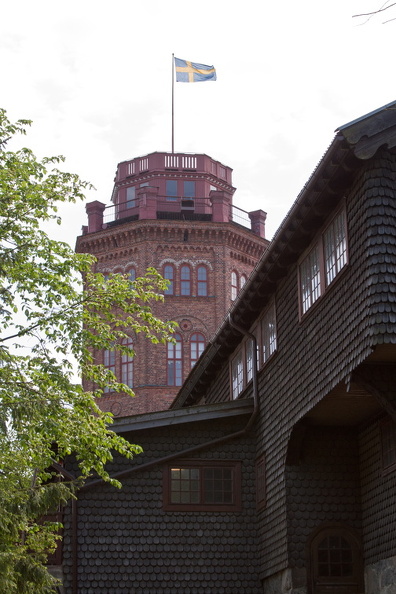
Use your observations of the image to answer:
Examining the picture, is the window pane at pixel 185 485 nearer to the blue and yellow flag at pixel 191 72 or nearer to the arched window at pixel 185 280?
the arched window at pixel 185 280

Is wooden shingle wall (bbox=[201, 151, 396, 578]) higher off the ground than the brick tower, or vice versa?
the brick tower

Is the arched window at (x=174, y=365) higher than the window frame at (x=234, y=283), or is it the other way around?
the window frame at (x=234, y=283)

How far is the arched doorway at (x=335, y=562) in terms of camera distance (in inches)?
759

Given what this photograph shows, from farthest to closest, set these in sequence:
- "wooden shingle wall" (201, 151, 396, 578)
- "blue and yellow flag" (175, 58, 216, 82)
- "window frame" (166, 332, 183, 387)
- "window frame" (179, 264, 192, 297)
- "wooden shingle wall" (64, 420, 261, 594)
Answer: "blue and yellow flag" (175, 58, 216, 82) < "window frame" (179, 264, 192, 297) < "window frame" (166, 332, 183, 387) < "wooden shingle wall" (64, 420, 261, 594) < "wooden shingle wall" (201, 151, 396, 578)

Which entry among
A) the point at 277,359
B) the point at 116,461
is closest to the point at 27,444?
the point at 116,461

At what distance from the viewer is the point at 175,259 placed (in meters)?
58.1

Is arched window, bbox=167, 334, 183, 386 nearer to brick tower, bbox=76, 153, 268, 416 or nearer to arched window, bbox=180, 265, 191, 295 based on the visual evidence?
brick tower, bbox=76, 153, 268, 416

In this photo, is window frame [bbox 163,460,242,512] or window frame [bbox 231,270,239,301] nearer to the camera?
window frame [bbox 163,460,242,512]

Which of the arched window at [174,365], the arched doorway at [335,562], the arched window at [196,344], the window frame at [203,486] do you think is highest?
the arched window at [196,344]

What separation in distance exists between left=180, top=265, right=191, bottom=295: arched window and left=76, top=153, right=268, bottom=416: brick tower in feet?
0.20

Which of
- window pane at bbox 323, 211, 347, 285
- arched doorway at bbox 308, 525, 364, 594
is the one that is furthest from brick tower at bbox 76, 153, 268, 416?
window pane at bbox 323, 211, 347, 285

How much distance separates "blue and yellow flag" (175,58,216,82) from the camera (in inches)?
2488

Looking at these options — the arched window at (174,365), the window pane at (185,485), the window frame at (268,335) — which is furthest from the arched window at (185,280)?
the window pane at (185,485)

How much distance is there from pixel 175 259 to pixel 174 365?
252 inches
